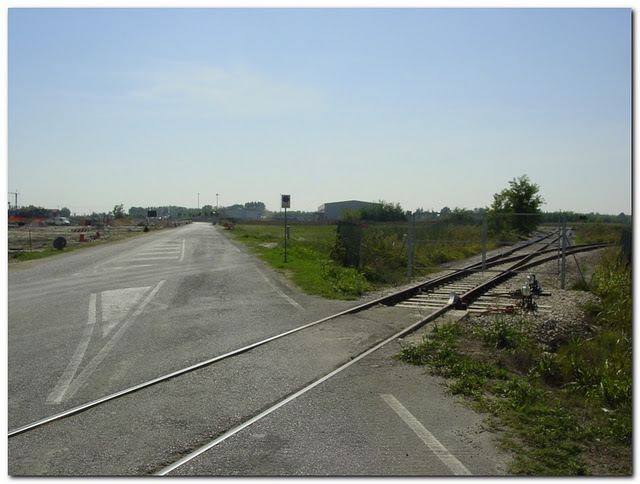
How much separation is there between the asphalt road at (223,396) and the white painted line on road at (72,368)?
0.03 meters

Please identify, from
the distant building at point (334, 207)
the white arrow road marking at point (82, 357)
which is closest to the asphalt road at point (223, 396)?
the white arrow road marking at point (82, 357)

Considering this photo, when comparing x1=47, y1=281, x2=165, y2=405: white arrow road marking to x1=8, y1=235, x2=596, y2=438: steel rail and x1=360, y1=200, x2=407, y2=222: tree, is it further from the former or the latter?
x1=360, y1=200, x2=407, y2=222: tree

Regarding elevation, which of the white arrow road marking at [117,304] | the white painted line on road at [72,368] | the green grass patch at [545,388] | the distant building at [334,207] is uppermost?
the distant building at [334,207]

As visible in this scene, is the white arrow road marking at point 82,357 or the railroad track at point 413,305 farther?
the white arrow road marking at point 82,357

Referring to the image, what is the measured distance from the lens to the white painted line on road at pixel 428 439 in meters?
5.11

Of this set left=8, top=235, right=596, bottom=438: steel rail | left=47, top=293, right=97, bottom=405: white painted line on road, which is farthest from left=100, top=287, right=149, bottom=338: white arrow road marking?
left=8, top=235, right=596, bottom=438: steel rail

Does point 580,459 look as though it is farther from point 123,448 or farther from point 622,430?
point 123,448

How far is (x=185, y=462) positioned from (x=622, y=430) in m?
4.21

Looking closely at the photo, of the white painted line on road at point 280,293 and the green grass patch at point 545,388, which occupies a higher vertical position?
the white painted line on road at point 280,293

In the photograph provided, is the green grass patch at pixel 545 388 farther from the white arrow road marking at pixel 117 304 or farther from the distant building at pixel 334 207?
the distant building at pixel 334 207

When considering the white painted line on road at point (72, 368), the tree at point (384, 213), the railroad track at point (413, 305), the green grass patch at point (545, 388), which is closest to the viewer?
the green grass patch at point (545, 388)

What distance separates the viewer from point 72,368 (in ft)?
27.1

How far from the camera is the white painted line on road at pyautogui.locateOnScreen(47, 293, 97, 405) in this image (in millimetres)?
7023

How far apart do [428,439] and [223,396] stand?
2497mm
